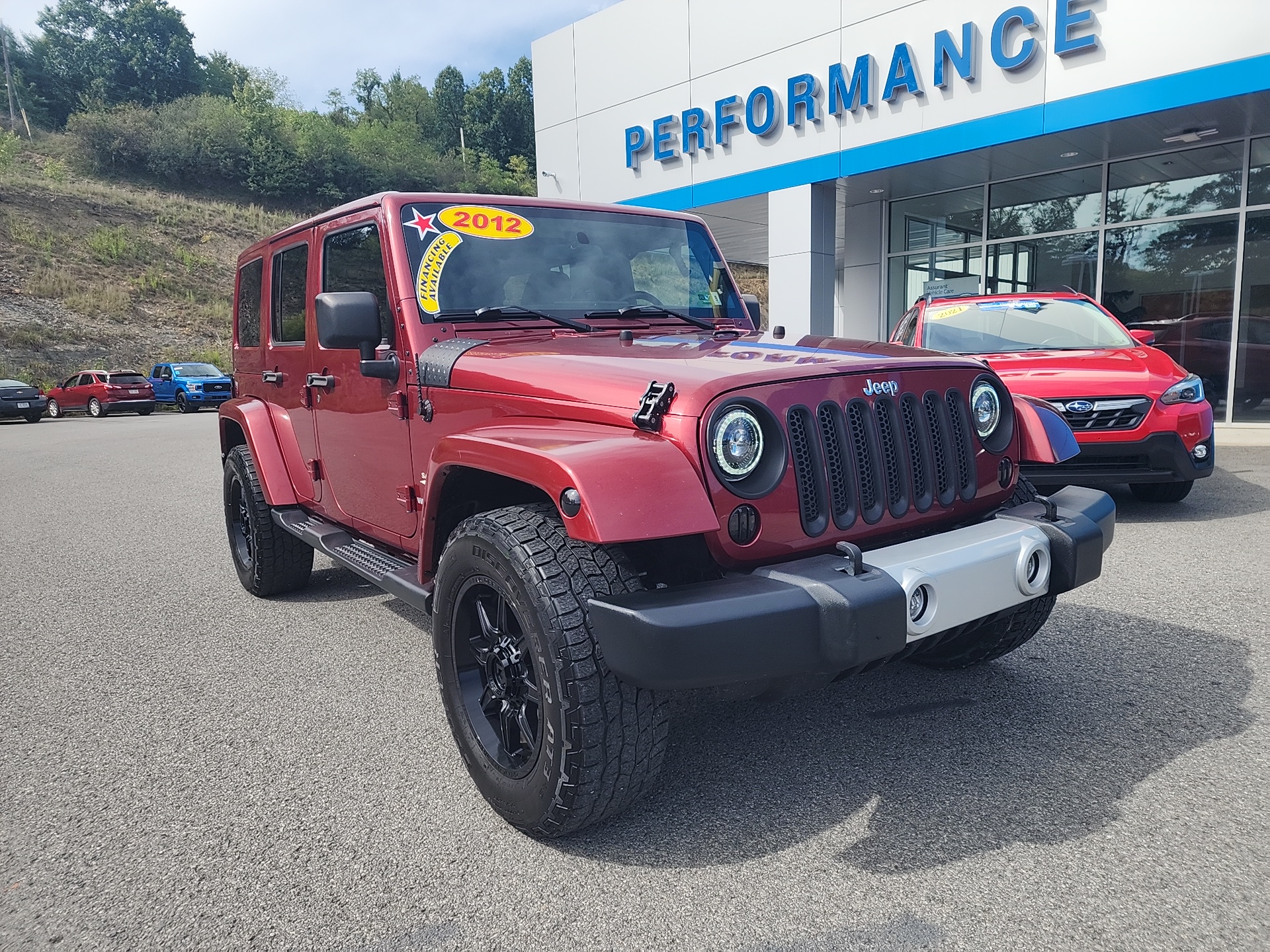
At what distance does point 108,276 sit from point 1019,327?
134 ft

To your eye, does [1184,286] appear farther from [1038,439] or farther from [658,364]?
[658,364]

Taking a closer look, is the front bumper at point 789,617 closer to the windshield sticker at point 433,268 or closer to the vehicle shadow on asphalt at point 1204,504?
the windshield sticker at point 433,268

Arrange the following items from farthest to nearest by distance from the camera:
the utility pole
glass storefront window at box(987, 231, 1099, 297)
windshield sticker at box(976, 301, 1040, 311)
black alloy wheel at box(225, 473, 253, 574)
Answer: the utility pole → glass storefront window at box(987, 231, 1099, 297) → windshield sticker at box(976, 301, 1040, 311) → black alloy wheel at box(225, 473, 253, 574)

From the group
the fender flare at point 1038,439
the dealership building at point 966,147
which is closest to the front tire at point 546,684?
the fender flare at point 1038,439

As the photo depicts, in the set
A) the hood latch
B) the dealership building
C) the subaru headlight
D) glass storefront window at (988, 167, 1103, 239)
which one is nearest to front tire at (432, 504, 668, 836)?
the hood latch

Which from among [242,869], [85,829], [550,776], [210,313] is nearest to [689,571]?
[550,776]

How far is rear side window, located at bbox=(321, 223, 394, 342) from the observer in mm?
3379

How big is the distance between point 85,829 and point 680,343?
7.75 feet

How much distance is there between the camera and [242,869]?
2352mm

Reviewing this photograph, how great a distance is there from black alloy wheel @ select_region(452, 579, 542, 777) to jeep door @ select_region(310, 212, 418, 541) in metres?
0.77

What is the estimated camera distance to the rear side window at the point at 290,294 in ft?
13.7

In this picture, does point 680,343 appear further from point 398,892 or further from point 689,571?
point 398,892

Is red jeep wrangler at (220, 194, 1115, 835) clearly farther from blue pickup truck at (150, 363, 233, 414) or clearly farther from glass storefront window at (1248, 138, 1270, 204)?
blue pickup truck at (150, 363, 233, 414)

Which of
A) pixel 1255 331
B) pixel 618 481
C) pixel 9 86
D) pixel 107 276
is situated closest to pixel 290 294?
pixel 618 481
